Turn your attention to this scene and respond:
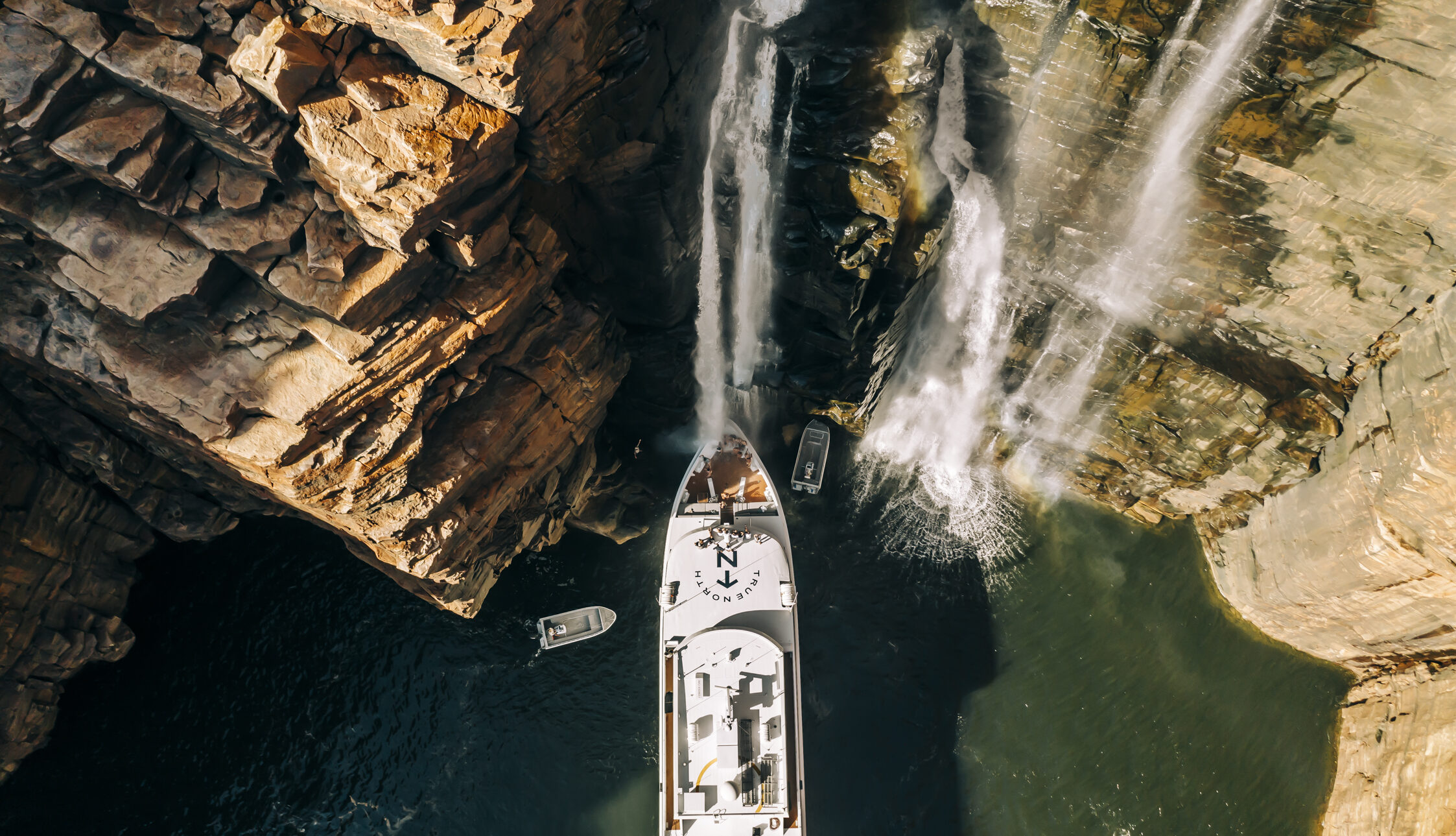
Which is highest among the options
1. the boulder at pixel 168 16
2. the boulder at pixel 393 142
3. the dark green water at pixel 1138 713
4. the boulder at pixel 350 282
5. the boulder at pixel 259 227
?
the boulder at pixel 168 16

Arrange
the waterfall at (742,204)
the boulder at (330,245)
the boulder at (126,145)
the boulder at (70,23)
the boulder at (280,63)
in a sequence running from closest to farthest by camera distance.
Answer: the boulder at (70,23)
the boulder at (280,63)
the boulder at (126,145)
the boulder at (330,245)
the waterfall at (742,204)

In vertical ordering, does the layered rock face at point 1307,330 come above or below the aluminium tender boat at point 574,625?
above

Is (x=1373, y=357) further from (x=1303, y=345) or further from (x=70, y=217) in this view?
(x=70, y=217)

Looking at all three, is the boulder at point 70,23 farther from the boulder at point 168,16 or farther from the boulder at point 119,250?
the boulder at point 119,250

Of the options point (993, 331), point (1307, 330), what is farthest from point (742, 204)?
point (1307, 330)

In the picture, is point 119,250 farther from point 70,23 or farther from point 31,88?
point 70,23

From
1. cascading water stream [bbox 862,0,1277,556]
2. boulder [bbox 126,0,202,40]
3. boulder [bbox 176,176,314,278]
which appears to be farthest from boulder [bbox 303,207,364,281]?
cascading water stream [bbox 862,0,1277,556]

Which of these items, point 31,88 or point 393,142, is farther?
point 393,142

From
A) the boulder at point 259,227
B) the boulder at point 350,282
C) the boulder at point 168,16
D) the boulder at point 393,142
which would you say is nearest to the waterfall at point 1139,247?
the boulder at point 393,142
